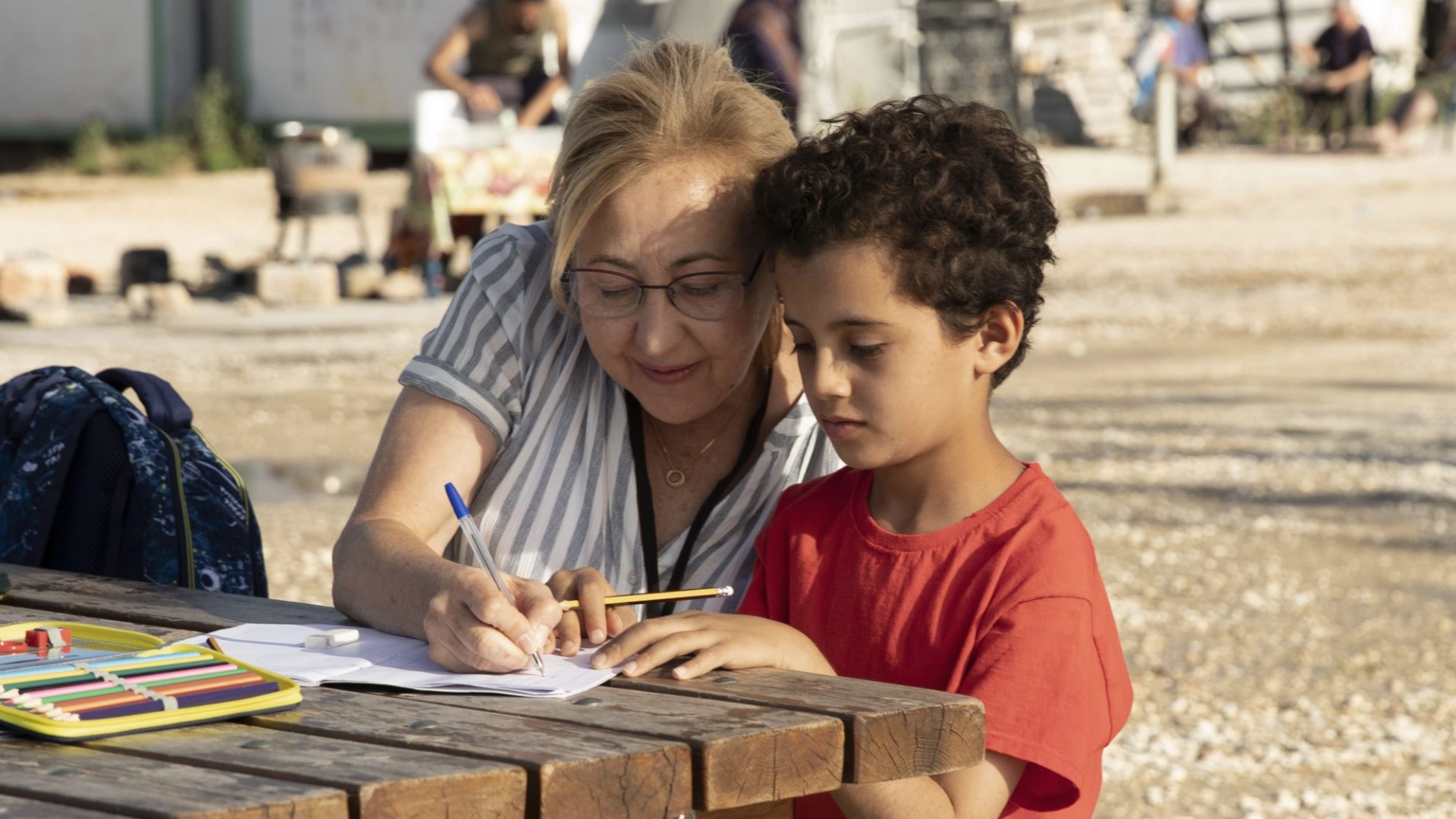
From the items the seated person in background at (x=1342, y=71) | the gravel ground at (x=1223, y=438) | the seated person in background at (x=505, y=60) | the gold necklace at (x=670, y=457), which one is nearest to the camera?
the gold necklace at (x=670, y=457)

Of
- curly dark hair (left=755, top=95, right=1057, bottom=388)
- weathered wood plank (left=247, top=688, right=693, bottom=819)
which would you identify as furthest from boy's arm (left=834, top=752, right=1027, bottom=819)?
curly dark hair (left=755, top=95, right=1057, bottom=388)

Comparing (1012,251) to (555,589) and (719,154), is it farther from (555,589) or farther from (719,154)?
(555,589)

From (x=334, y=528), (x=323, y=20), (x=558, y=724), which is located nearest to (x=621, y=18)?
(x=323, y=20)

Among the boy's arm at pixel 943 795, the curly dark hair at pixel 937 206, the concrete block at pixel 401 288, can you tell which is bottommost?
the concrete block at pixel 401 288

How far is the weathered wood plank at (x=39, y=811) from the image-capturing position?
141 cm

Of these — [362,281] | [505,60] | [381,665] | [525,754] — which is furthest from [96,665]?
[505,60]

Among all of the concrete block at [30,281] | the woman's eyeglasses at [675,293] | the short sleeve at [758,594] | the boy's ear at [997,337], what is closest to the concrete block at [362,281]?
the concrete block at [30,281]

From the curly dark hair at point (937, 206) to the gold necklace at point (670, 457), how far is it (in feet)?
1.37

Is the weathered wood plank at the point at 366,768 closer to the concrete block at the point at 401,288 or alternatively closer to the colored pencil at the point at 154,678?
the colored pencil at the point at 154,678

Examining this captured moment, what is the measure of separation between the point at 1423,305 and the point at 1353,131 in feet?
26.9

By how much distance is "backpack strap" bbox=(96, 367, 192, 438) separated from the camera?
10.1ft

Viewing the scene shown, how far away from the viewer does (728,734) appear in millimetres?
1669

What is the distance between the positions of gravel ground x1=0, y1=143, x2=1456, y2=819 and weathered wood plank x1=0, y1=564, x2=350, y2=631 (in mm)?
1464

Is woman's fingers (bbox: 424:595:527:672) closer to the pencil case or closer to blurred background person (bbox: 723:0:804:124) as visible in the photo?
the pencil case
